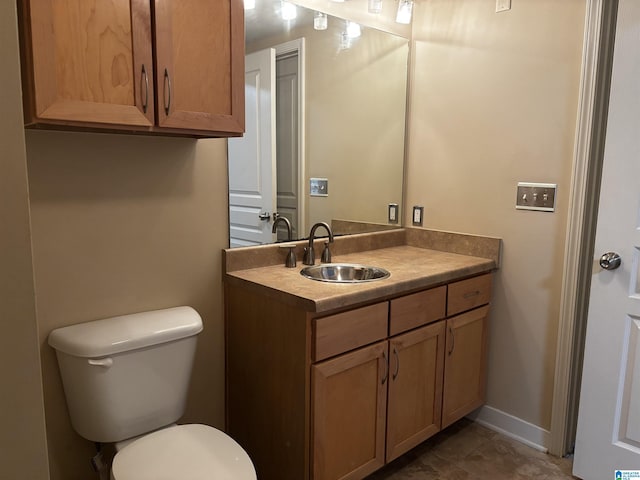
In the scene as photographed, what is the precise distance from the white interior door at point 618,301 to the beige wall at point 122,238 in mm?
1514

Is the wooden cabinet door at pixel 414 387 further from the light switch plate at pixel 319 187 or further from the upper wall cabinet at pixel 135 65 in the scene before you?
the upper wall cabinet at pixel 135 65

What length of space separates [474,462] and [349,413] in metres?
0.80

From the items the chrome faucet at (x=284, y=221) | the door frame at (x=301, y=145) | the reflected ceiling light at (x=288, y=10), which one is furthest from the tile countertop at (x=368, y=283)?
the reflected ceiling light at (x=288, y=10)

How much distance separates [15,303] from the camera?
756 mm

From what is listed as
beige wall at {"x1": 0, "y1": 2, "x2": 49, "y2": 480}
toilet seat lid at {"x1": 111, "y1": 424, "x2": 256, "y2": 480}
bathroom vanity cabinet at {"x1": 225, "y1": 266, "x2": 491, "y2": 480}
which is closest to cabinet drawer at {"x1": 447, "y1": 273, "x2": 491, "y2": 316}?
bathroom vanity cabinet at {"x1": 225, "y1": 266, "x2": 491, "y2": 480}

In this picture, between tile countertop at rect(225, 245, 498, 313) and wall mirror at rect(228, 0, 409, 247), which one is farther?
wall mirror at rect(228, 0, 409, 247)

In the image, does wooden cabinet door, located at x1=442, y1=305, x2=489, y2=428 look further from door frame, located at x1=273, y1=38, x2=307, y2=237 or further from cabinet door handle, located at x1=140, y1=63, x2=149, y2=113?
cabinet door handle, located at x1=140, y1=63, x2=149, y2=113

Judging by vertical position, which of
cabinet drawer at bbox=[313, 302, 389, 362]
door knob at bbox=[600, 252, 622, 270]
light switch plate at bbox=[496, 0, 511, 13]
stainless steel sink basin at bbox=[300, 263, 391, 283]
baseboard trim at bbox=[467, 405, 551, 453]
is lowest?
baseboard trim at bbox=[467, 405, 551, 453]

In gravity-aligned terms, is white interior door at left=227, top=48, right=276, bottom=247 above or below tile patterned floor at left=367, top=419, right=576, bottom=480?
above

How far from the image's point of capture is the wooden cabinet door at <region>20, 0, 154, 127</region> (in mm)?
1209

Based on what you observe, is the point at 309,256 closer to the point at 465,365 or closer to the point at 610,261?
the point at 465,365

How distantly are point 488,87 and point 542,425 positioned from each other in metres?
1.61

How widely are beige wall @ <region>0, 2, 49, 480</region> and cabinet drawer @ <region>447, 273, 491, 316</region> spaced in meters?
1.67

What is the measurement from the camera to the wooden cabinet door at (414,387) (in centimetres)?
190
